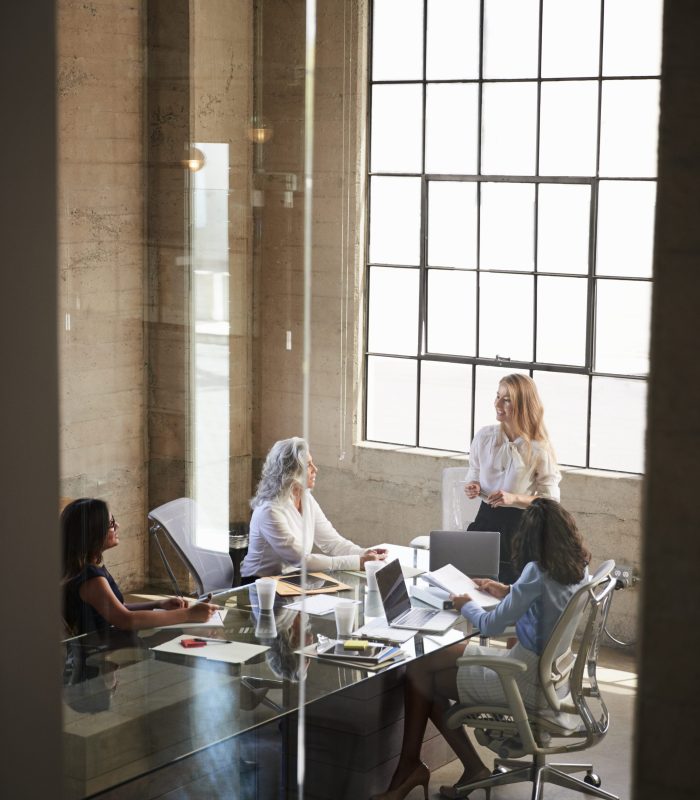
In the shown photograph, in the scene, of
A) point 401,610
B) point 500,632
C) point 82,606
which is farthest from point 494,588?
point 82,606

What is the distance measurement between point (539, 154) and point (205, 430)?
3.70 ft

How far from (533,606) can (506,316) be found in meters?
0.61

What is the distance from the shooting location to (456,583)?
7.48ft

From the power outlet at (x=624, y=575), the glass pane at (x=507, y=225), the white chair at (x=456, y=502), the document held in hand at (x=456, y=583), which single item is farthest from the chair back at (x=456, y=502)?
the glass pane at (x=507, y=225)

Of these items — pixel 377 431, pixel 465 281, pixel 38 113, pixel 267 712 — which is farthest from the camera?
pixel 267 712

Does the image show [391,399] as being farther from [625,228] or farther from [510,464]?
[625,228]

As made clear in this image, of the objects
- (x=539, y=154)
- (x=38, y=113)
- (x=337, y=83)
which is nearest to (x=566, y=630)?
(x=539, y=154)

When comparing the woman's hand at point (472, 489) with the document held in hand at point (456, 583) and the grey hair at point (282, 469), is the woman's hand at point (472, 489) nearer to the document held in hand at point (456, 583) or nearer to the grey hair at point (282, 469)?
the document held in hand at point (456, 583)

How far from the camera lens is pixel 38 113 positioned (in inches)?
→ 42.8

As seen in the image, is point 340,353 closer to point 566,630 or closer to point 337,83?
point 337,83

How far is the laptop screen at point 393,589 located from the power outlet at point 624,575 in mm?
561

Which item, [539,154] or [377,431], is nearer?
[539,154]

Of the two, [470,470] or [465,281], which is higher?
[465,281]

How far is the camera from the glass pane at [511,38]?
6.59ft
